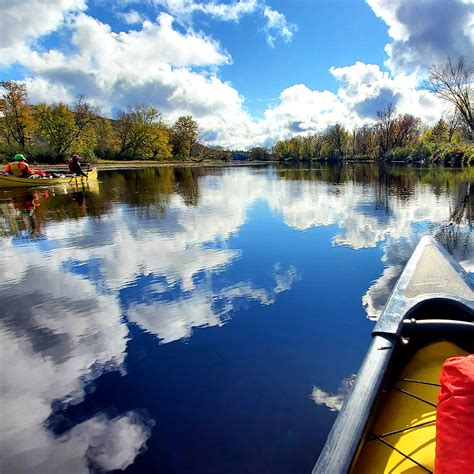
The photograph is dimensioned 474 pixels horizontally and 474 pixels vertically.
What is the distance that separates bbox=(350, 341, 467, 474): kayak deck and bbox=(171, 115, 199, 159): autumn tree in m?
92.4

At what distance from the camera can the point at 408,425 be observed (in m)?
2.11

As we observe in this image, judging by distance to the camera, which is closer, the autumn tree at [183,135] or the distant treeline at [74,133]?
the distant treeline at [74,133]

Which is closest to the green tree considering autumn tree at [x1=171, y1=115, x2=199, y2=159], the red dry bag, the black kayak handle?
autumn tree at [x1=171, y1=115, x2=199, y2=159]

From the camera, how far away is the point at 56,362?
12.9 feet

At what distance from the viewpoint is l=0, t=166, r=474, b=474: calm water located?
278cm

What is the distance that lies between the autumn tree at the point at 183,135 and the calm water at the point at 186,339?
84.5 meters

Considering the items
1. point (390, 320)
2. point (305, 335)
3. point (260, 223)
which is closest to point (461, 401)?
point (390, 320)

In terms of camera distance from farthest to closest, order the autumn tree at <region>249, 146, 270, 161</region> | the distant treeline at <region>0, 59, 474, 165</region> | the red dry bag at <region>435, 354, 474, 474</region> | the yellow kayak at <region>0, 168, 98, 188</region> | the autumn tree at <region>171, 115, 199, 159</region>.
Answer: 1. the autumn tree at <region>249, 146, 270, 161</region>
2. the autumn tree at <region>171, 115, 199, 159</region>
3. the distant treeline at <region>0, 59, 474, 165</region>
4. the yellow kayak at <region>0, 168, 98, 188</region>
5. the red dry bag at <region>435, 354, 474, 474</region>

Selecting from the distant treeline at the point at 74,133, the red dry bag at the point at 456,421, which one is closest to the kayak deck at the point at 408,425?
the red dry bag at the point at 456,421

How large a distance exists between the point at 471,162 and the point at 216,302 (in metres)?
50.8

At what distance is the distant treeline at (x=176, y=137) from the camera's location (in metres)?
45.2

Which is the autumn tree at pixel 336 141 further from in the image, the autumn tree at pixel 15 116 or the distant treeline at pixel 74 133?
the autumn tree at pixel 15 116

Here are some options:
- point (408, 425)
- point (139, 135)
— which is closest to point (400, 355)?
point (408, 425)

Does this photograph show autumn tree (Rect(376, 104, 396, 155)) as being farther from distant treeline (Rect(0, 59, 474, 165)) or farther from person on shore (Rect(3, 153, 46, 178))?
person on shore (Rect(3, 153, 46, 178))
